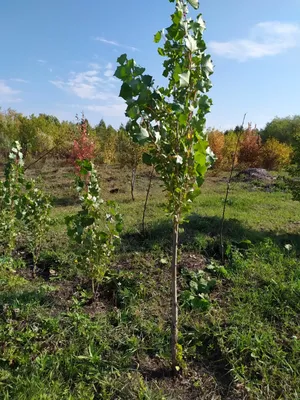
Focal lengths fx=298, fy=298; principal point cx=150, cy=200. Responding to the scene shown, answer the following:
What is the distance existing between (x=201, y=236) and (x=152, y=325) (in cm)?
241

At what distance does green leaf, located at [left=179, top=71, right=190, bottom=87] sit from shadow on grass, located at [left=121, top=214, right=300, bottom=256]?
311 centimetres

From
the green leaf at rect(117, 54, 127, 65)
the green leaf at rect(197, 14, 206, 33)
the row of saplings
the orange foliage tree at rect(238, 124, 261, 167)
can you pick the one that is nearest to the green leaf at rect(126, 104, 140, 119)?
the green leaf at rect(117, 54, 127, 65)

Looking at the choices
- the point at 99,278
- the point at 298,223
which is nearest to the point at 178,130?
the point at 99,278

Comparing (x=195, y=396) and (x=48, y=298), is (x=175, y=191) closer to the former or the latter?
(x=195, y=396)

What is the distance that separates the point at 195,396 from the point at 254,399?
0.47 meters

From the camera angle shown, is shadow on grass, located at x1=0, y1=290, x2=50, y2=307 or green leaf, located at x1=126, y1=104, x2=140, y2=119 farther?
shadow on grass, located at x1=0, y1=290, x2=50, y2=307

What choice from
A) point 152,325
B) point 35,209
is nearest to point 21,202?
point 35,209

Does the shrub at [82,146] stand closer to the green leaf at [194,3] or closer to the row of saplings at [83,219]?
the row of saplings at [83,219]

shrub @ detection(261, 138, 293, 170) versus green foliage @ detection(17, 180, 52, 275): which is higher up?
shrub @ detection(261, 138, 293, 170)

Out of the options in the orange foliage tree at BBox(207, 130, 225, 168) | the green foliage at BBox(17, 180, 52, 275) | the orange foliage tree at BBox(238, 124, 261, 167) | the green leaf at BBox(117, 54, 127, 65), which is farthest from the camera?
the orange foliage tree at BBox(207, 130, 225, 168)

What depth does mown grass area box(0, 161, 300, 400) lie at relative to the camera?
2467 millimetres

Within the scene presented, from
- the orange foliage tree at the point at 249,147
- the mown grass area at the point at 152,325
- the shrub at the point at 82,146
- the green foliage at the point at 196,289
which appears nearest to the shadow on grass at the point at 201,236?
the mown grass area at the point at 152,325

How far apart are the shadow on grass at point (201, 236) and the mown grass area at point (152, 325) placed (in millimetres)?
41

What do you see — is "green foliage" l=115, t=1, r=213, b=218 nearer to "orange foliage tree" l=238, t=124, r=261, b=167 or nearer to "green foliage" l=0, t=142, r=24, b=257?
"green foliage" l=0, t=142, r=24, b=257
